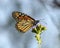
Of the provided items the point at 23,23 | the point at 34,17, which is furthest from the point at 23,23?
the point at 34,17

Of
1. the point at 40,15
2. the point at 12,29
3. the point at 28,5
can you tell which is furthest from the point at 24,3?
the point at 12,29

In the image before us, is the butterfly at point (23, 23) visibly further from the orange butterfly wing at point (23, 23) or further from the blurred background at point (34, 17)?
the blurred background at point (34, 17)

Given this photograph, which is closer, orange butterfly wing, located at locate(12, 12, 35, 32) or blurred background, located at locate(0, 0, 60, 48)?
orange butterfly wing, located at locate(12, 12, 35, 32)

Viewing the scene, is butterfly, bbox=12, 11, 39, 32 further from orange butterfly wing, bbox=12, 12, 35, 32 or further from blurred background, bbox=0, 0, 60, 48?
blurred background, bbox=0, 0, 60, 48

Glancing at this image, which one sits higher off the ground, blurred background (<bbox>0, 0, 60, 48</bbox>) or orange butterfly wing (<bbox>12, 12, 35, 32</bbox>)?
blurred background (<bbox>0, 0, 60, 48</bbox>)

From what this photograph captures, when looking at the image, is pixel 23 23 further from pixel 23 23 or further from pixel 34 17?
pixel 34 17

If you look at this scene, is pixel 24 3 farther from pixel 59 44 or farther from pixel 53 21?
pixel 59 44

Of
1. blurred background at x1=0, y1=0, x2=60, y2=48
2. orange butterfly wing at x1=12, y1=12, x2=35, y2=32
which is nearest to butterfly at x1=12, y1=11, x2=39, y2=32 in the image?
orange butterfly wing at x1=12, y1=12, x2=35, y2=32

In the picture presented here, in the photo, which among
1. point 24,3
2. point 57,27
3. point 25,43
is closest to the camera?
point 25,43

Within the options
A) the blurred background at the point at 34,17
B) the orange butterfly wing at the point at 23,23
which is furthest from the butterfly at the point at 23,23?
the blurred background at the point at 34,17
